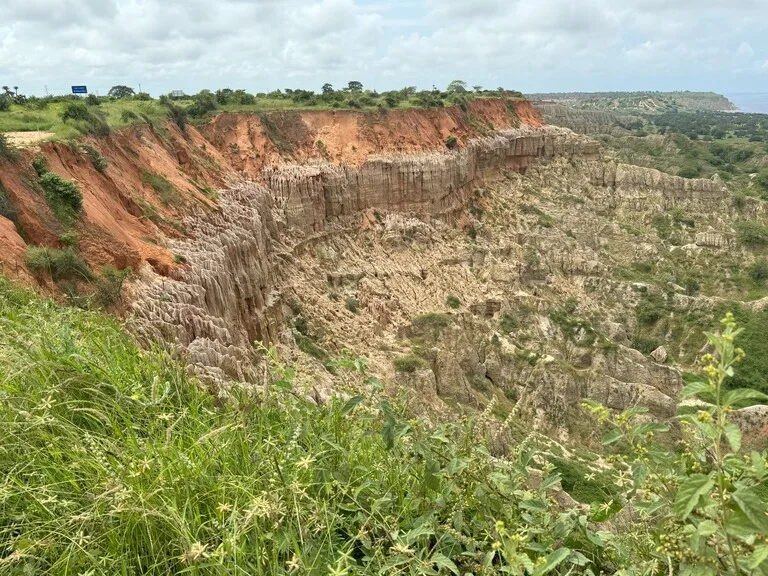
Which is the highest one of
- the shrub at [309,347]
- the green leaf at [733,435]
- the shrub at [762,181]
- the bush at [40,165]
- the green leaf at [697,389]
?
the bush at [40,165]

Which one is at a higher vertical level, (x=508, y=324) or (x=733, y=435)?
(x=733, y=435)

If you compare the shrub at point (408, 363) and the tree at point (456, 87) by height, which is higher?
the tree at point (456, 87)

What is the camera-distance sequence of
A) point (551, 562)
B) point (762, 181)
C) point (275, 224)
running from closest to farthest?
point (551, 562) → point (275, 224) → point (762, 181)

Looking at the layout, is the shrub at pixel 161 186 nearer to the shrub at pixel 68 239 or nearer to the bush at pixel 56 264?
the shrub at pixel 68 239

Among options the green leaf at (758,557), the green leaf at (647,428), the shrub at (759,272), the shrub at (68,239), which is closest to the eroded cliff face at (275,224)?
the shrub at (68,239)

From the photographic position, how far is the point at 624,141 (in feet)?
271

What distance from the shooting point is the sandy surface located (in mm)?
16641

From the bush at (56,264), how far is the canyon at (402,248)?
0.22 m

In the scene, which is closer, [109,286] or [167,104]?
[109,286]

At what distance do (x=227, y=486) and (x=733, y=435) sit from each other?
2.82 m

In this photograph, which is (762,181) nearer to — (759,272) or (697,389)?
(759,272)

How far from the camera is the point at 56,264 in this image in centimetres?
1202

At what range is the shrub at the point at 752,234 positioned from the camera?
50.1m

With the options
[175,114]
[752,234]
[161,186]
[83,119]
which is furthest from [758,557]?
[752,234]
